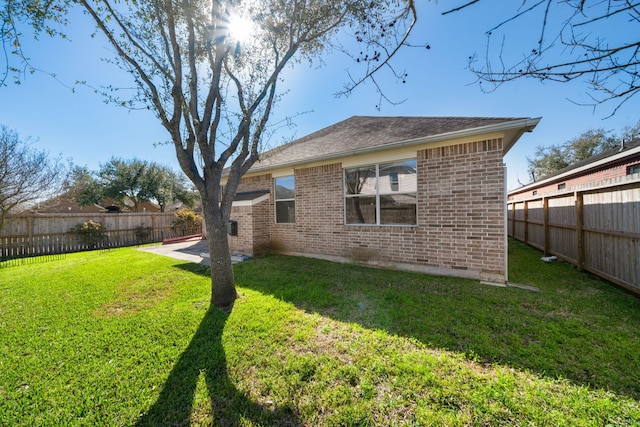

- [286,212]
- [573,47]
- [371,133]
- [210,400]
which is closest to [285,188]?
[286,212]

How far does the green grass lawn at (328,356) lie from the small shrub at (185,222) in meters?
10.9

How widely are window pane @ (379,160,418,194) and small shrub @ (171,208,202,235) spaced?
1417cm

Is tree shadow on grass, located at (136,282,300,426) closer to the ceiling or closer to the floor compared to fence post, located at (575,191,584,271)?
closer to the floor

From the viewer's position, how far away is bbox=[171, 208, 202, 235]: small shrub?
51.9ft

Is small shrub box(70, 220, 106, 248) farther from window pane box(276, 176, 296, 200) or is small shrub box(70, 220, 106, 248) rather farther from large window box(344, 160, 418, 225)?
large window box(344, 160, 418, 225)

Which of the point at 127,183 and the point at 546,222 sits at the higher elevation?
the point at 127,183

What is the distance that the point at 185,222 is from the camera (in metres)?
16.0

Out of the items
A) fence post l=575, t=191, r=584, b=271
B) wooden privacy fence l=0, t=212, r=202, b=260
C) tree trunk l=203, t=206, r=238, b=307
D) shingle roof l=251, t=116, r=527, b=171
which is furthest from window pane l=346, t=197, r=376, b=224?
wooden privacy fence l=0, t=212, r=202, b=260

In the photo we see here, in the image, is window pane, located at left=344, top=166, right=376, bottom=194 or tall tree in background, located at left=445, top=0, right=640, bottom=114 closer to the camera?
tall tree in background, located at left=445, top=0, right=640, bottom=114

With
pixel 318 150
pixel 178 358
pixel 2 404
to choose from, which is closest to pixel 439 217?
pixel 318 150

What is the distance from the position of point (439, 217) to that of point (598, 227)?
3.50 meters

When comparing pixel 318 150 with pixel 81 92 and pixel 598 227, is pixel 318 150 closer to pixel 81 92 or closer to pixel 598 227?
pixel 81 92

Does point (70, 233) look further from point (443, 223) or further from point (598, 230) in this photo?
point (598, 230)

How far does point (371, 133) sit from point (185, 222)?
547 inches
